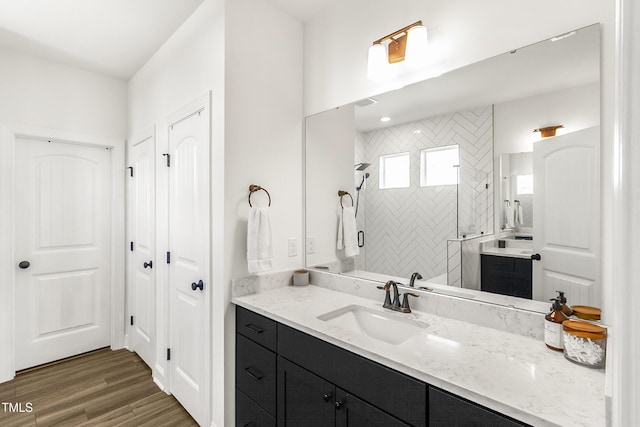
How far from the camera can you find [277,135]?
6.89 feet

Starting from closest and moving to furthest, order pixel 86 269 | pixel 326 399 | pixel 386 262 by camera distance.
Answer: pixel 326 399 → pixel 386 262 → pixel 86 269

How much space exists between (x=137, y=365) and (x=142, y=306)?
522 millimetres

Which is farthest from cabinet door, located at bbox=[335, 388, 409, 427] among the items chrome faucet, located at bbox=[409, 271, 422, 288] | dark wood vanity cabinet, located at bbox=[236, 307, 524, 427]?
chrome faucet, located at bbox=[409, 271, 422, 288]

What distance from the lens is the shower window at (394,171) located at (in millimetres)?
1803

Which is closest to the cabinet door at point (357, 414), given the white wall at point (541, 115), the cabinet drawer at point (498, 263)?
the cabinet drawer at point (498, 263)

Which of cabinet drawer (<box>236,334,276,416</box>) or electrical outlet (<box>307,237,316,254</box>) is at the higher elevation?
electrical outlet (<box>307,237,316,254</box>)

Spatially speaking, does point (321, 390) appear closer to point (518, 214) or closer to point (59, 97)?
point (518, 214)

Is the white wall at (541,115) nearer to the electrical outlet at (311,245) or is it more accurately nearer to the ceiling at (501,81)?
the ceiling at (501,81)

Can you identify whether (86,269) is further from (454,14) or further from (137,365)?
(454,14)

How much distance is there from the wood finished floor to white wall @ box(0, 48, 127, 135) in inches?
84.5

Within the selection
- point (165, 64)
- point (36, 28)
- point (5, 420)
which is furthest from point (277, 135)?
point (5, 420)

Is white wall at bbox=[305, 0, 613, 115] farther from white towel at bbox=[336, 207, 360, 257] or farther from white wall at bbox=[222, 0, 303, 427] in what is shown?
white towel at bbox=[336, 207, 360, 257]

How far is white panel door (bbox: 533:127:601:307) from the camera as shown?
119cm

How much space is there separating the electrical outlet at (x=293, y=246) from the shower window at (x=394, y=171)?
2.33ft
